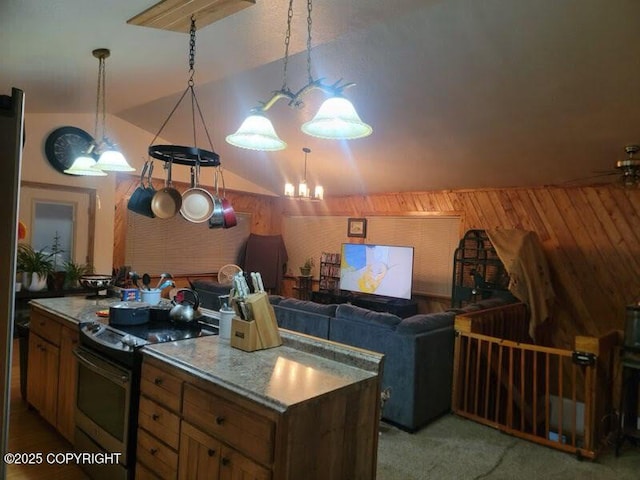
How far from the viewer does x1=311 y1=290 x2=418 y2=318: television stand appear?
5.41m

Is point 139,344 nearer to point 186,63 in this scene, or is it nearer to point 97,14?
point 97,14

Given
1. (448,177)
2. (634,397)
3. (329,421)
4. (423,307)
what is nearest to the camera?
(329,421)

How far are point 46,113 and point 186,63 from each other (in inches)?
110

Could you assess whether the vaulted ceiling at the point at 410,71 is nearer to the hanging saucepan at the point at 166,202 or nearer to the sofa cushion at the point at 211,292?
the hanging saucepan at the point at 166,202

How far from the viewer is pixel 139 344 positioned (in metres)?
2.08

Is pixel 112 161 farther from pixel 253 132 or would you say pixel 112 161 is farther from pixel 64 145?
pixel 64 145

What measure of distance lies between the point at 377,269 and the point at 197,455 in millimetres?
4465

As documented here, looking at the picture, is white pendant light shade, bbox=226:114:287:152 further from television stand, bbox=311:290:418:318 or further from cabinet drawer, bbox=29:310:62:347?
television stand, bbox=311:290:418:318

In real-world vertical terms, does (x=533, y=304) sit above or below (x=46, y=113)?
below

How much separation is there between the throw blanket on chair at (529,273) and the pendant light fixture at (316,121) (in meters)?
3.03

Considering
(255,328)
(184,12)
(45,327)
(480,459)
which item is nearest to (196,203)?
(255,328)

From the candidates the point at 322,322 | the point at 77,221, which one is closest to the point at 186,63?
the point at 322,322

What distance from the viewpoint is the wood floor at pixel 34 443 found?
7.86 feet

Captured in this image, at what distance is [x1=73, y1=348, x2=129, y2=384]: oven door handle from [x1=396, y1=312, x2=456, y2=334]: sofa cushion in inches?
77.5
